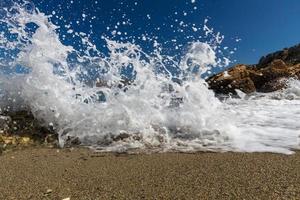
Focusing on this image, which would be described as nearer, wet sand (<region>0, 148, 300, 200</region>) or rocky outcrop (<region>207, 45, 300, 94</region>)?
wet sand (<region>0, 148, 300, 200</region>)

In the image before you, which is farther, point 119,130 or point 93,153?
point 119,130

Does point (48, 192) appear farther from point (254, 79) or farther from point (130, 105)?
point (254, 79)

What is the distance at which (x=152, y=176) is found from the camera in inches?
123

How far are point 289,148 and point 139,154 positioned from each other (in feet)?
4.62

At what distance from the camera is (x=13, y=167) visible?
3.70 metres

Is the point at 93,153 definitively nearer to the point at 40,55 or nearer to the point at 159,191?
the point at 159,191

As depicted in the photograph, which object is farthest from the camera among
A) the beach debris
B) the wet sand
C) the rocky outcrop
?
the rocky outcrop

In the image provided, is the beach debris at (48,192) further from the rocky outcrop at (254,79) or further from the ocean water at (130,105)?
the rocky outcrop at (254,79)

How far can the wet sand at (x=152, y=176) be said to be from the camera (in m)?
2.68

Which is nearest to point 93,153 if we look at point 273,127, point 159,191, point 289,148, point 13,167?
point 13,167

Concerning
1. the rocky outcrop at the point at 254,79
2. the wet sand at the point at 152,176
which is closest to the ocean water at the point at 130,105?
the wet sand at the point at 152,176

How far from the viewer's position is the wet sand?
2.68 meters

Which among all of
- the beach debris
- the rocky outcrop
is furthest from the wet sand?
the rocky outcrop

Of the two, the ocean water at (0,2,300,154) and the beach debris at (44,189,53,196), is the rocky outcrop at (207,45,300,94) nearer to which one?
the ocean water at (0,2,300,154)
